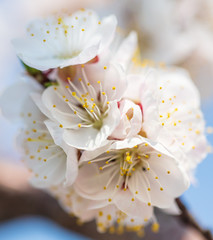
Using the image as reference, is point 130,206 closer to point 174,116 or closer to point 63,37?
point 174,116

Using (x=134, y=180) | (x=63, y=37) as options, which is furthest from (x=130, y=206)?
(x=63, y=37)

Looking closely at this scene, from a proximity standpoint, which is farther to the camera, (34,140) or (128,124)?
(34,140)

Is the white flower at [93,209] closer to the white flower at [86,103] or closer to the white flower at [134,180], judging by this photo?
the white flower at [134,180]

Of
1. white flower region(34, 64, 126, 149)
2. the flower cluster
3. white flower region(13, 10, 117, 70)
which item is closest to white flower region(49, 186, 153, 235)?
the flower cluster

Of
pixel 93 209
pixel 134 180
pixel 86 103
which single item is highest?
pixel 86 103

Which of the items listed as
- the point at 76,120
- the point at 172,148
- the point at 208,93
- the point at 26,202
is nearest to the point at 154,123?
the point at 172,148

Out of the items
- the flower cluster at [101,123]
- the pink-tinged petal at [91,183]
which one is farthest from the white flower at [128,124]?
the pink-tinged petal at [91,183]
